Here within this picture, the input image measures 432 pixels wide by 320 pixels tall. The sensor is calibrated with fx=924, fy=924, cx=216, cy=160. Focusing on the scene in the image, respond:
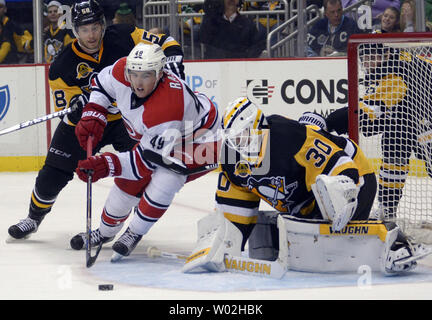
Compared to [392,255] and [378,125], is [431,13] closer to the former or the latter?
[378,125]

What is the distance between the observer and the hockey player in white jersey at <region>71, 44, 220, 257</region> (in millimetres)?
3686

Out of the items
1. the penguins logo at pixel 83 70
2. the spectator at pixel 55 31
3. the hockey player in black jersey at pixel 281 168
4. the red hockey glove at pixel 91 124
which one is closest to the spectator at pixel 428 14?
the spectator at pixel 55 31

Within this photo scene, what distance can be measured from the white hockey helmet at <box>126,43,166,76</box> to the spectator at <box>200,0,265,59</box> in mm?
3165

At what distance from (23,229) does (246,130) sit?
156 centimetres

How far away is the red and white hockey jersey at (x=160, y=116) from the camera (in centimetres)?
372

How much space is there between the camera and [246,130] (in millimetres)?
3334

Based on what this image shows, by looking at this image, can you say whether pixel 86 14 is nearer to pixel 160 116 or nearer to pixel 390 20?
pixel 160 116

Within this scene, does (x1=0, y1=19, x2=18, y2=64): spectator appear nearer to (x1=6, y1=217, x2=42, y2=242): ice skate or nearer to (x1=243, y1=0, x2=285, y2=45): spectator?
(x1=243, y1=0, x2=285, y2=45): spectator

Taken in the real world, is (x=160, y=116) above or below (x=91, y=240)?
above

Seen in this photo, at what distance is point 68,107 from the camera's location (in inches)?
174

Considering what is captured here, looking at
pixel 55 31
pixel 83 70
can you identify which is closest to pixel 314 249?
pixel 83 70

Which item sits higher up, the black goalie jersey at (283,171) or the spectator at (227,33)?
the spectator at (227,33)

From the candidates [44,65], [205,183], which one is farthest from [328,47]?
[44,65]

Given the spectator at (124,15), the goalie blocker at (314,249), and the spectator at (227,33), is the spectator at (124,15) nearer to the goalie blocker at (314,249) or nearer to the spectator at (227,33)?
the spectator at (227,33)
